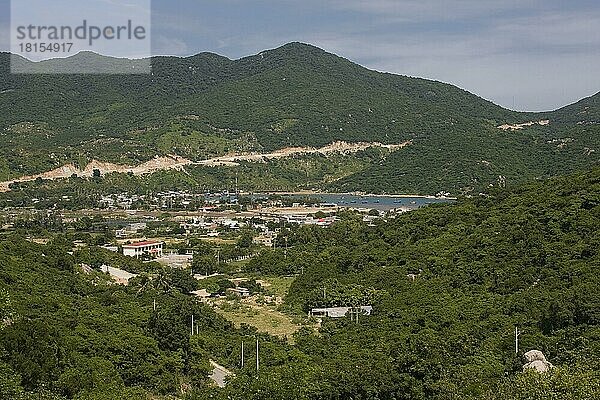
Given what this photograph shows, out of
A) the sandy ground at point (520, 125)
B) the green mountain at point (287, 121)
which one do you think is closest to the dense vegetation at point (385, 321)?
the green mountain at point (287, 121)

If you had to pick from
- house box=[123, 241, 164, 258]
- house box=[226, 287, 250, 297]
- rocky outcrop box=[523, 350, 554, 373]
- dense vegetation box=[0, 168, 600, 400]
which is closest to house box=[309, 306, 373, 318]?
dense vegetation box=[0, 168, 600, 400]

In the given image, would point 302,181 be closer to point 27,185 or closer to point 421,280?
point 27,185

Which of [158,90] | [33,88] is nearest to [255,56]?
[158,90]

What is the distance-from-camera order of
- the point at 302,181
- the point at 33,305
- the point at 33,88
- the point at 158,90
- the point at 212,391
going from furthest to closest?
the point at 158,90
the point at 33,88
the point at 302,181
the point at 33,305
the point at 212,391

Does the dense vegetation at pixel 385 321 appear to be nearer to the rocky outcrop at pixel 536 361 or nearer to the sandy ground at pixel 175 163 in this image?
the rocky outcrop at pixel 536 361

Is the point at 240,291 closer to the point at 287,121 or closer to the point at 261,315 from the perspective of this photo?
the point at 261,315

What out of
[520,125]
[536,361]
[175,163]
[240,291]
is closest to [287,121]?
[175,163]
